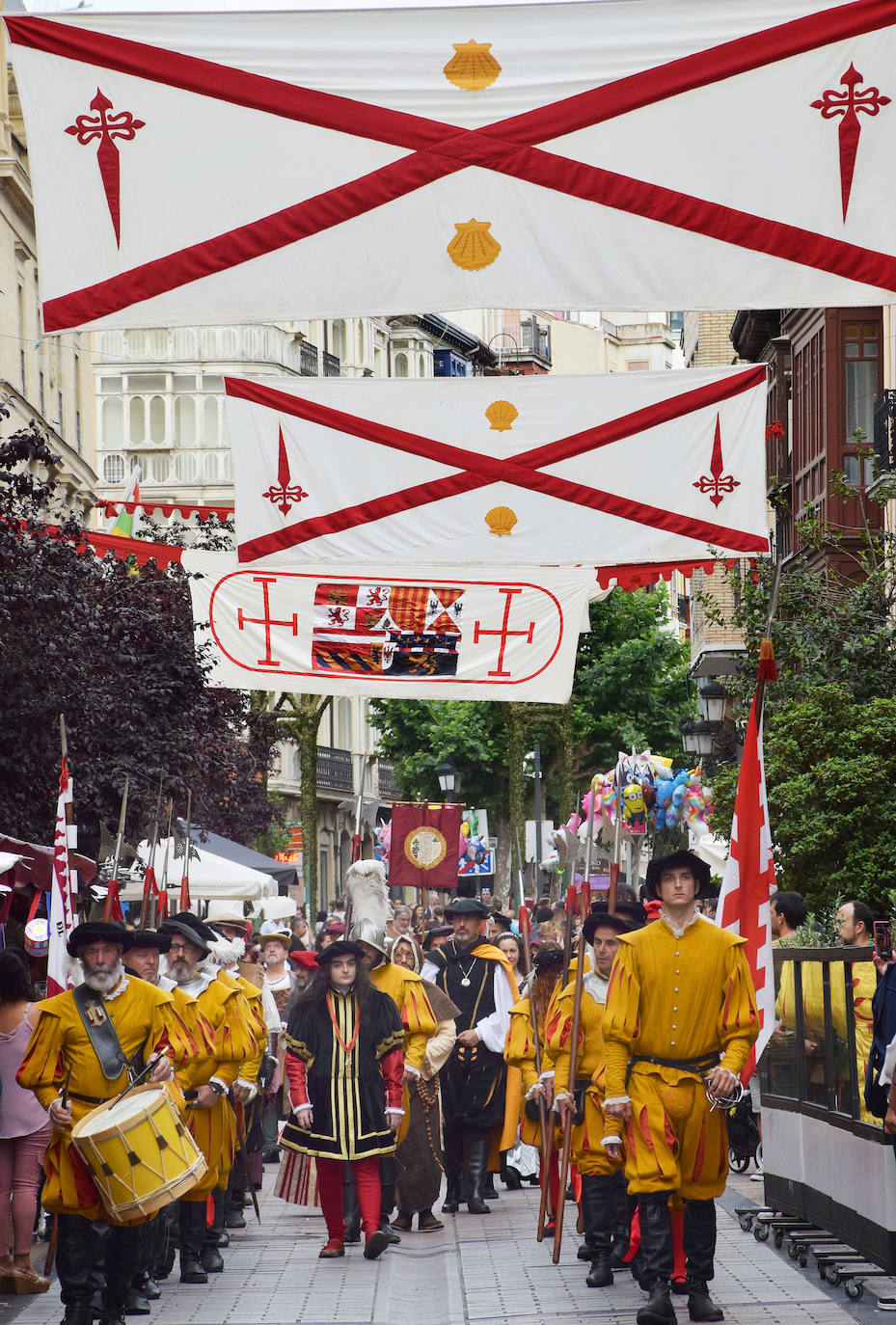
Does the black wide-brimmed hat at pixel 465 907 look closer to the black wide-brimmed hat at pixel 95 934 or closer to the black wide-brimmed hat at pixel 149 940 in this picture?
the black wide-brimmed hat at pixel 149 940

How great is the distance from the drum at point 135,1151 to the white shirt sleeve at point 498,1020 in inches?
236

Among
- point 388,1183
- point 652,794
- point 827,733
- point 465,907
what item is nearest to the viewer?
point 388,1183

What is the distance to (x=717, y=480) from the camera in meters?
5.49

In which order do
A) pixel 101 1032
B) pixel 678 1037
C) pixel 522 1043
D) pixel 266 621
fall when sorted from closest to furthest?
pixel 266 621 < pixel 678 1037 < pixel 101 1032 < pixel 522 1043

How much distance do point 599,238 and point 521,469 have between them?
0.95 metres

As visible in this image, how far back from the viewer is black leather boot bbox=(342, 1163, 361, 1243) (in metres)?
13.2

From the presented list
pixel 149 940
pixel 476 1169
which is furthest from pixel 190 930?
pixel 476 1169

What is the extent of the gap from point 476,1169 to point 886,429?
10956 millimetres

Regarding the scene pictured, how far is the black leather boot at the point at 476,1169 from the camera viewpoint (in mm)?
14758

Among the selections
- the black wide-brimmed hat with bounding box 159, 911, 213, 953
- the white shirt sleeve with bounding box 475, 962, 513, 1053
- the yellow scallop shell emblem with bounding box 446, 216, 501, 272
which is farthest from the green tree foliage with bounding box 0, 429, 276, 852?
the yellow scallop shell emblem with bounding box 446, 216, 501, 272

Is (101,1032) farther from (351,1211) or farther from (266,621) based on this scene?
(351,1211)

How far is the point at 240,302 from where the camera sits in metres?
4.54

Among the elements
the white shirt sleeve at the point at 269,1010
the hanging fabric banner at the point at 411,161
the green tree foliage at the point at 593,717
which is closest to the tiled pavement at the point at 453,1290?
the white shirt sleeve at the point at 269,1010

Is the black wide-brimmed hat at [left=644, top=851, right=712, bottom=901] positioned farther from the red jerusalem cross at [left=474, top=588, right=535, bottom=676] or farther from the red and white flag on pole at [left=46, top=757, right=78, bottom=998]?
the red and white flag on pole at [left=46, top=757, right=78, bottom=998]
